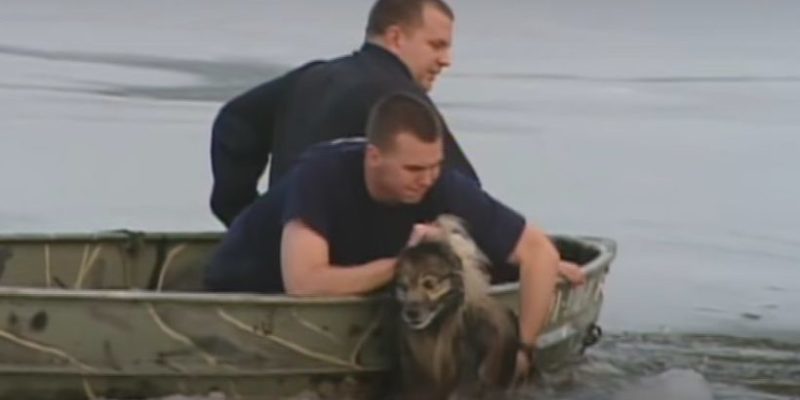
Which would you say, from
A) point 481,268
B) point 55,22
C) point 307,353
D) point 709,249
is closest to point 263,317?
point 307,353

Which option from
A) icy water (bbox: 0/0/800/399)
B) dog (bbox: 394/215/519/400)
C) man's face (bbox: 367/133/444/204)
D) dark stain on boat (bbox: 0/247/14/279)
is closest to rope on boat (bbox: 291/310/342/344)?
dog (bbox: 394/215/519/400)

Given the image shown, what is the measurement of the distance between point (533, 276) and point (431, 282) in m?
0.47

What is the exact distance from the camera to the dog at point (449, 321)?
22.0 feet

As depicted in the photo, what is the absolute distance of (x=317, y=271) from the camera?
270 inches

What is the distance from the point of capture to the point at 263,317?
686 centimetres

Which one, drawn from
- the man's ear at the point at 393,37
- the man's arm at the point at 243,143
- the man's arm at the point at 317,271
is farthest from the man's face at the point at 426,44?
the man's arm at the point at 317,271

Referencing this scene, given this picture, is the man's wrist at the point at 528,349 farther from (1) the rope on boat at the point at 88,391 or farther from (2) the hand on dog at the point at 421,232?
(1) the rope on boat at the point at 88,391

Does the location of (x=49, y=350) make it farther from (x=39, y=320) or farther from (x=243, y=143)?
(x=243, y=143)

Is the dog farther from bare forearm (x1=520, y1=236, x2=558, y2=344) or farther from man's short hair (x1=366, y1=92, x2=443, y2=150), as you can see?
man's short hair (x1=366, y1=92, x2=443, y2=150)

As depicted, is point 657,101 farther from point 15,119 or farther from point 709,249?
point 709,249

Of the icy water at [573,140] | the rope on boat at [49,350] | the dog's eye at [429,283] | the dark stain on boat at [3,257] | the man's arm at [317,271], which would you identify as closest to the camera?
the dog's eye at [429,283]

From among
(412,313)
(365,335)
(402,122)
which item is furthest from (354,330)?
(402,122)

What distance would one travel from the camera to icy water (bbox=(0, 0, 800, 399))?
31.1 feet

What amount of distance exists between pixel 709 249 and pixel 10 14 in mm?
16113
